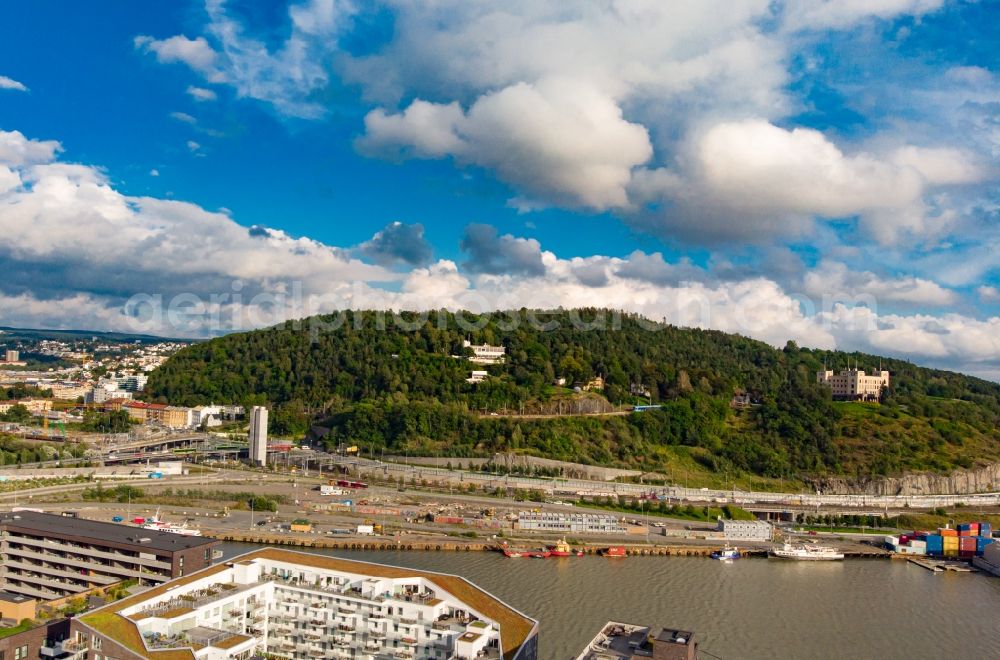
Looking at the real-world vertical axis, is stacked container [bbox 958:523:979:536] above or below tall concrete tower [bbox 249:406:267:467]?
below

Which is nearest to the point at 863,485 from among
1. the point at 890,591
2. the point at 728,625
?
the point at 890,591

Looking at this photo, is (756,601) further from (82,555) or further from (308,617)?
(82,555)

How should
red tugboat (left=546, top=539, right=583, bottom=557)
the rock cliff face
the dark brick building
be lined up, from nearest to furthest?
the dark brick building < red tugboat (left=546, top=539, right=583, bottom=557) < the rock cliff face

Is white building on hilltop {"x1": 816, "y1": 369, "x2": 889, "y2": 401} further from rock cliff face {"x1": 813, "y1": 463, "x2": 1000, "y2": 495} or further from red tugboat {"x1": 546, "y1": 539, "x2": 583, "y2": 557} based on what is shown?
red tugboat {"x1": 546, "y1": 539, "x2": 583, "y2": 557}

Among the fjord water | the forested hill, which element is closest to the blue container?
the fjord water

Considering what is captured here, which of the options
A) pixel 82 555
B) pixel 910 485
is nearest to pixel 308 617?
pixel 82 555

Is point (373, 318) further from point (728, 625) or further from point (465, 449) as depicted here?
point (728, 625)

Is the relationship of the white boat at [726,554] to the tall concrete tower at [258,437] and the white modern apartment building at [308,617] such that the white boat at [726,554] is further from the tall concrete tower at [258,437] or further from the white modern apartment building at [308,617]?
the tall concrete tower at [258,437]
